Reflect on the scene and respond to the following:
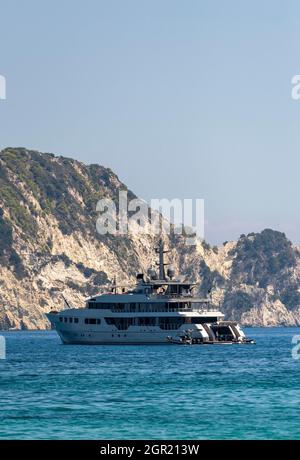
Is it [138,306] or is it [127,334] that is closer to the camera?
[138,306]

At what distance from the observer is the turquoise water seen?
60062 mm

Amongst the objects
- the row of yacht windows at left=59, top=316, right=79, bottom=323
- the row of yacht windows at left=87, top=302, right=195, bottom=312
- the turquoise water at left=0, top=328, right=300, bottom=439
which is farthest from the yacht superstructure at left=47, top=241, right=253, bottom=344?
the turquoise water at left=0, top=328, right=300, bottom=439

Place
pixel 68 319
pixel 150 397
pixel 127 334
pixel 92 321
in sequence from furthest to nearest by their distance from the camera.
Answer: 1. pixel 68 319
2. pixel 92 321
3. pixel 127 334
4. pixel 150 397

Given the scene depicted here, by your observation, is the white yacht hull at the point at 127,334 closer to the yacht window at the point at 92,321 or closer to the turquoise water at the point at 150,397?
the yacht window at the point at 92,321

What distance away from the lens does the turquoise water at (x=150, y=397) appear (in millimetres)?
60062

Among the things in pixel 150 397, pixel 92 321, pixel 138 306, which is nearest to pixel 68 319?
pixel 92 321

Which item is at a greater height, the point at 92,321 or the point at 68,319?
the point at 68,319

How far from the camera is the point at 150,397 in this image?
3024 inches

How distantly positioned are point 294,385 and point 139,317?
223 feet

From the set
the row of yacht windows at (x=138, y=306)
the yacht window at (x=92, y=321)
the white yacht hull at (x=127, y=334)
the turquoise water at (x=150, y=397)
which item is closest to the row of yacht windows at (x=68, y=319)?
the white yacht hull at (x=127, y=334)

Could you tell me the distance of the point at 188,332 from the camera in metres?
153

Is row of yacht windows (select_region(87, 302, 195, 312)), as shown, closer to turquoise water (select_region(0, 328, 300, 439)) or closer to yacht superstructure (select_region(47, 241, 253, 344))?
yacht superstructure (select_region(47, 241, 253, 344))

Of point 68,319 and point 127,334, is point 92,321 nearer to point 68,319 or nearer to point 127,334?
point 68,319
